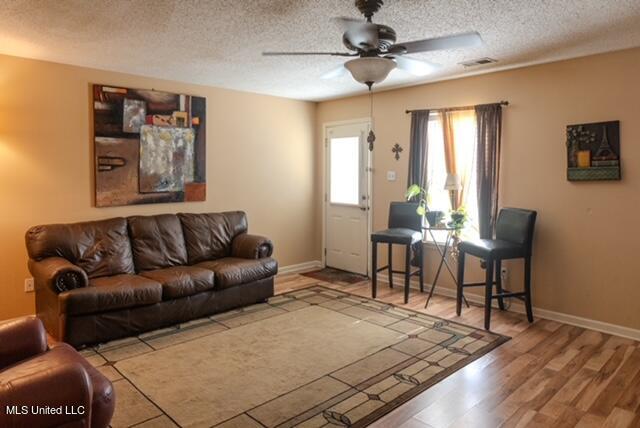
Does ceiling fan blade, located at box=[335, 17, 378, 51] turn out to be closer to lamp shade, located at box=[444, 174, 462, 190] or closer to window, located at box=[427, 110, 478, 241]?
lamp shade, located at box=[444, 174, 462, 190]

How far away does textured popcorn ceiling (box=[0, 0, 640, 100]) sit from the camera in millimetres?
2738

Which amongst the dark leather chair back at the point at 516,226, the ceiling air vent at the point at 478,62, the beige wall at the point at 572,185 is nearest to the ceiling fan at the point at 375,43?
the ceiling air vent at the point at 478,62

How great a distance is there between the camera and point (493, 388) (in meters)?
2.81

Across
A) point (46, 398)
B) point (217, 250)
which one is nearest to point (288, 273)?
point (217, 250)

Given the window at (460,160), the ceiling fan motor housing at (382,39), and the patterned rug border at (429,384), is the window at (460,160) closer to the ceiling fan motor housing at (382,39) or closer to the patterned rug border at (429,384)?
the patterned rug border at (429,384)

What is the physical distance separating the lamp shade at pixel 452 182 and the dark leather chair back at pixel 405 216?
53 cm

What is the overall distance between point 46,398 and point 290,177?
4745 mm

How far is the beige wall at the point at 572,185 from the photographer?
3.68m

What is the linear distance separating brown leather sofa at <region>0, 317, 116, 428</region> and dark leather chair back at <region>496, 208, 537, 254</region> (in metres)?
3.50

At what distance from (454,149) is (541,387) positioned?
268cm

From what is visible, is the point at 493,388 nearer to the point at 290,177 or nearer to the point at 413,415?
the point at 413,415

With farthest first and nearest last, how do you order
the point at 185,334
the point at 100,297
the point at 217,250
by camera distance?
1. the point at 217,250
2. the point at 185,334
3. the point at 100,297

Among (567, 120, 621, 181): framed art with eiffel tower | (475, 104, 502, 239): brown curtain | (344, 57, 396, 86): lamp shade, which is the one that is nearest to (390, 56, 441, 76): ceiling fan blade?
(344, 57, 396, 86): lamp shade

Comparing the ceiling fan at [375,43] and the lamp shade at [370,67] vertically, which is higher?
the ceiling fan at [375,43]
